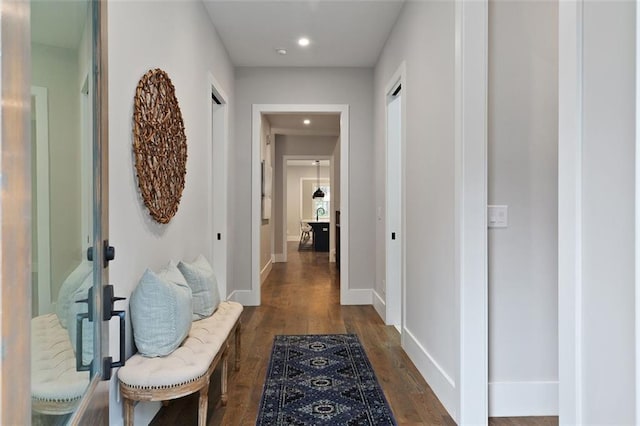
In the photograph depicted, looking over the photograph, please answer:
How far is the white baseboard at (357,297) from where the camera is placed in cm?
467

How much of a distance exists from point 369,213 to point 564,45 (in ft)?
11.7

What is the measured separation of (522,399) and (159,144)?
2.52 metres

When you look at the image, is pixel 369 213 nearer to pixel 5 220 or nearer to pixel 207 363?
pixel 207 363

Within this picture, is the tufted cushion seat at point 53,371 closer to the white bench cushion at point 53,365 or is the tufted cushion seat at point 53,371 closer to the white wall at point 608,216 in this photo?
the white bench cushion at point 53,365

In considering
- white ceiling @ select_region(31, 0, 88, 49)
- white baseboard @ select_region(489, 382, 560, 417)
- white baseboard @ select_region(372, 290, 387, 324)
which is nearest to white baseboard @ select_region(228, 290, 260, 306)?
white baseboard @ select_region(372, 290, 387, 324)

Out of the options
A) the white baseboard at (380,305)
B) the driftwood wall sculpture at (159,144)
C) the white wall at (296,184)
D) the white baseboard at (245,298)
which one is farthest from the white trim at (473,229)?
the white wall at (296,184)

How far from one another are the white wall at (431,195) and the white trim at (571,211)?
0.84 meters

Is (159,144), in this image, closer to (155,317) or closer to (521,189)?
(155,317)

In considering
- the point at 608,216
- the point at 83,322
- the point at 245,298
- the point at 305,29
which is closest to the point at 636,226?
the point at 608,216

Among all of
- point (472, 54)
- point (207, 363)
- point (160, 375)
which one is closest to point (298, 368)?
point (207, 363)

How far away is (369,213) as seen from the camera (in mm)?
4719

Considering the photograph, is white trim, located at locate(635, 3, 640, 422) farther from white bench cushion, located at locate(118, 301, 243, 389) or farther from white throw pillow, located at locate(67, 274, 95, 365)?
white bench cushion, located at locate(118, 301, 243, 389)

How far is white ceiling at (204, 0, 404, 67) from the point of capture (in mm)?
3262

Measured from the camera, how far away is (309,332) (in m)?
3.63
